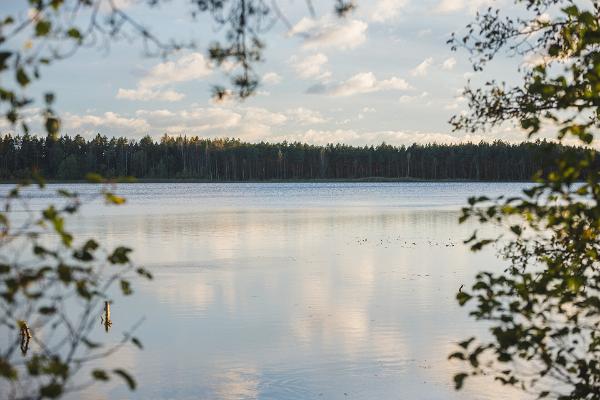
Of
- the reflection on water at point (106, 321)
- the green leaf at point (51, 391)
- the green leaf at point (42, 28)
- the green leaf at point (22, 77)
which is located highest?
the green leaf at point (42, 28)

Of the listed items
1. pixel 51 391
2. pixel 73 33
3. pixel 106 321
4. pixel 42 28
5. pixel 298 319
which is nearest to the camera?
pixel 42 28

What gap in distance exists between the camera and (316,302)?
20.4 meters

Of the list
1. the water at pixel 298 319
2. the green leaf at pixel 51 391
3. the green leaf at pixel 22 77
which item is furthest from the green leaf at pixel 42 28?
the water at pixel 298 319

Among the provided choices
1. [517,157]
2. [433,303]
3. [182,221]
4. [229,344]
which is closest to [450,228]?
[182,221]

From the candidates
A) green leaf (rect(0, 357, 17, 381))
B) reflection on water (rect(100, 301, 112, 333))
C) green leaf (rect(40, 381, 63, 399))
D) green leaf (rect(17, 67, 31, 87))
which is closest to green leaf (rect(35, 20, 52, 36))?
green leaf (rect(17, 67, 31, 87))

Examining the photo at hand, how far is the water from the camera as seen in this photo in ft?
42.0

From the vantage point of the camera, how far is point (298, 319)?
59.5ft

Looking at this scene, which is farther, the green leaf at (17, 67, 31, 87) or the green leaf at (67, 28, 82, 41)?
the green leaf at (67, 28, 82, 41)

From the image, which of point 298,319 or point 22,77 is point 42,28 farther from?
point 298,319

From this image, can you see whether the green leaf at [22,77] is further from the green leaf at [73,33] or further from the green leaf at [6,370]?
the green leaf at [6,370]

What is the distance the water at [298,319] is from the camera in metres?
12.8

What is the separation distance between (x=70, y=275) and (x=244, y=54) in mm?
2345

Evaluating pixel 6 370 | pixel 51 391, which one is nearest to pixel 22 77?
pixel 6 370

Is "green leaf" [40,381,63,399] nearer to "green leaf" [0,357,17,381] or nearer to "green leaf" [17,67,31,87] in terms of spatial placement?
"green leaf" [0,357,17,381]
